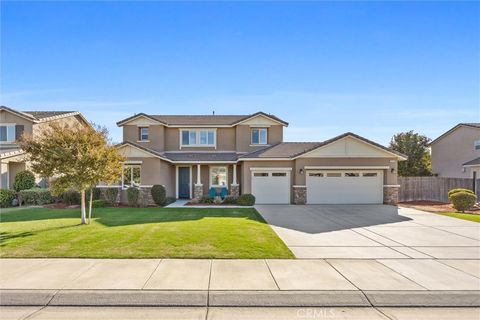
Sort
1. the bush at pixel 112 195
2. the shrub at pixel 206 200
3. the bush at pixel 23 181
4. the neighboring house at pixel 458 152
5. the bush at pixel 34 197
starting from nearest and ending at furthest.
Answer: the bush at pixel 34 197
the bush at pixel 112 195
the bush at pixel 23 181
the shrub at pixel 206 200
the neighboring house at pixel 458 152

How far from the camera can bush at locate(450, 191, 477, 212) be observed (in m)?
17.0

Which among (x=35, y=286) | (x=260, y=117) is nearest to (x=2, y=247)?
(x=35, y=286)

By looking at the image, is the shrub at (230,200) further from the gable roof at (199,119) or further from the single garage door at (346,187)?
the gable roof at (199,119)

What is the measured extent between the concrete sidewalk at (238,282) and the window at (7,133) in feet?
66.3

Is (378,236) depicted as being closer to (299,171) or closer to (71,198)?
(299,171)

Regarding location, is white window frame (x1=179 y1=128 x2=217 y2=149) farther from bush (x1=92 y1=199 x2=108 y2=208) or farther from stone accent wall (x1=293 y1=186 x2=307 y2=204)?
stone accent wall (x1=293 y1=186 x2=307 y2=204)

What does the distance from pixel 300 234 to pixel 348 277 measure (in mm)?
4135

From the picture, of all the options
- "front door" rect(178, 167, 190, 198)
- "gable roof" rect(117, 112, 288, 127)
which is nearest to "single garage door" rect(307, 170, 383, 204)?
"gable roof" rect(117, 112, 288, 127)

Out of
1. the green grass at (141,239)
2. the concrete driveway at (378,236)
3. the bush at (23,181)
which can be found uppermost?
the bush at (23,181)

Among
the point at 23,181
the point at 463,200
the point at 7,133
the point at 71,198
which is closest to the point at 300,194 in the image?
the point at 463,200

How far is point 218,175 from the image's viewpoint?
22734mm

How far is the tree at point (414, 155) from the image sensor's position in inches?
1198

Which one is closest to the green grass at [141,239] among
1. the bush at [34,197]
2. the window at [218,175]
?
the bush at [34,197]

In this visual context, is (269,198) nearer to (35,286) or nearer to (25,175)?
(35,286)
